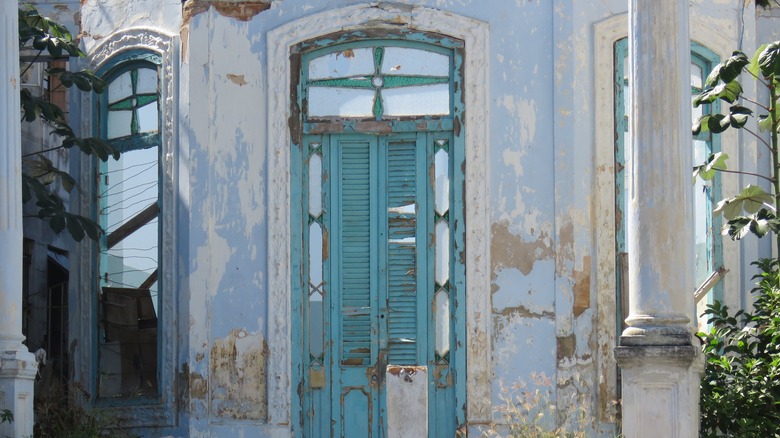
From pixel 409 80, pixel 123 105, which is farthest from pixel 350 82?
pixel 123 105

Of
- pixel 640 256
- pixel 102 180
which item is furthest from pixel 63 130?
pixel 640 256

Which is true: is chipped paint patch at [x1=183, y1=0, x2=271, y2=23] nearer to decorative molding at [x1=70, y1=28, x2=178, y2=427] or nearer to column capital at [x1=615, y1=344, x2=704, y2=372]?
decorative molding at [x1=70, y1=28, x2=178, y2=427]

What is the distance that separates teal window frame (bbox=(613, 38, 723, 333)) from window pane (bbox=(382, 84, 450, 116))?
51.7 inches

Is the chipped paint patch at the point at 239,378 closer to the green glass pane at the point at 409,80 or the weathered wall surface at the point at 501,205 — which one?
the weathered wall surface at the point at 501,205

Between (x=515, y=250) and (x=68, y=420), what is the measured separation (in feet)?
11.5

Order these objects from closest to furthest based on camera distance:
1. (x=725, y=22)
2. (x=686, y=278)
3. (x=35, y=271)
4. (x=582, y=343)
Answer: (x=686, y=278) → (x=582, y=343) → (x=725, y=22) → (x=35, y=271)

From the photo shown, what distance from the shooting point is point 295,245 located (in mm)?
10930

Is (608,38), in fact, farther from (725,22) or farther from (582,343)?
(582,343)

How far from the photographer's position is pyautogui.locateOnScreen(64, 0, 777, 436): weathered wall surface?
1062cm

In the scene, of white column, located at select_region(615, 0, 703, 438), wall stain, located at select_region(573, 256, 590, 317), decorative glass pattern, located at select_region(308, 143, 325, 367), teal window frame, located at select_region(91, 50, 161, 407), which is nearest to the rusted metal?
decorative glass pattern, located at select_region(308, 143, 325, 367)

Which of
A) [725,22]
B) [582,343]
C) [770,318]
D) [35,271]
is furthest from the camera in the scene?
[35,271]

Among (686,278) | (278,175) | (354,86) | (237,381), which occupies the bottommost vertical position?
(237,381)

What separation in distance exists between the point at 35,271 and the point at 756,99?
7.38 metres

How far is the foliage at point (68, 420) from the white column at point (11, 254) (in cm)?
54
